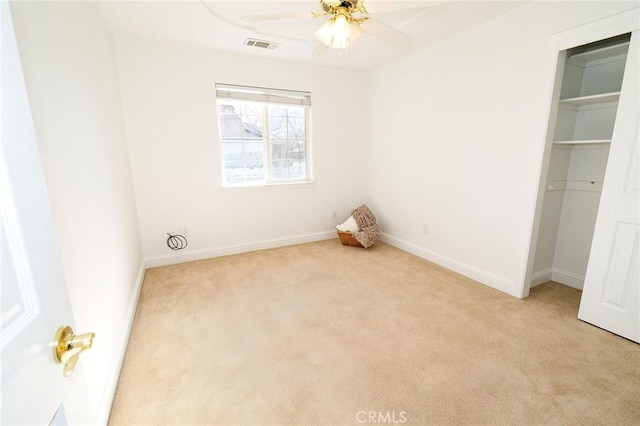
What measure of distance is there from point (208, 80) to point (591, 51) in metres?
3.63

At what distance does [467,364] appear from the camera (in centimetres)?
182

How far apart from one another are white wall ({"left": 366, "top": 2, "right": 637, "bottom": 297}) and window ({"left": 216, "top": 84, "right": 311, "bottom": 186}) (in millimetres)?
1170

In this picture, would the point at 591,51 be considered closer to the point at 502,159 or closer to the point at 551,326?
the point at 502,159

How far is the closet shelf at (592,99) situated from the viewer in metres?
2.18

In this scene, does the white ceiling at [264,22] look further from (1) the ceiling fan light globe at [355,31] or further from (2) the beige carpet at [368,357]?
(2) the beige carpet at [368,357]

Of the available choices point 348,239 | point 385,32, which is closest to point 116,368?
point 385,32

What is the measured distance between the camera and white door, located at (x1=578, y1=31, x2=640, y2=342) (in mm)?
1918

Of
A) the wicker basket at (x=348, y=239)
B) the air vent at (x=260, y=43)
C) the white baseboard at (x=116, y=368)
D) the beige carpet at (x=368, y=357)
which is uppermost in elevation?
the air vent at (x=260, y=43)

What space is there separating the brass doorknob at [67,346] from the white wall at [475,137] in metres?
3.02

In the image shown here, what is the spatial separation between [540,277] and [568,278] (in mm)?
254

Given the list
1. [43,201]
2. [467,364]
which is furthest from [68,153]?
[467,364]

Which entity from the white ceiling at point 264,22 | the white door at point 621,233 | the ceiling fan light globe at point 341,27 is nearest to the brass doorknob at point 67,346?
the ceiling fan light globe at point 341,27

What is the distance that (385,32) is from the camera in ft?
6.36

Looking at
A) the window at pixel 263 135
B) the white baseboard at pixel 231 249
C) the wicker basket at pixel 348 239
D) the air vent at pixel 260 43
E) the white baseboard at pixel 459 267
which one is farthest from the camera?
the wicker basket at pixel 348 239
